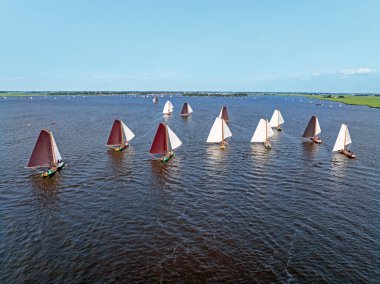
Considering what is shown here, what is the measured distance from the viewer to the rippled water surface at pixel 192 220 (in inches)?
1164

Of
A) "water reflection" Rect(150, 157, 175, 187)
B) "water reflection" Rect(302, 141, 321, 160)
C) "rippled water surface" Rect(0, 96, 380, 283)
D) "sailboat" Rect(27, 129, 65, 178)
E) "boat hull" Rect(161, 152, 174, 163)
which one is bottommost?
"rippled water surface" Rect(0, 96, 380, 283)

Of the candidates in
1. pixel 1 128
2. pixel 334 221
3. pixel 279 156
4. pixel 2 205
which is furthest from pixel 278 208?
pixel 1 128

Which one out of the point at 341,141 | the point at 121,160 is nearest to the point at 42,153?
the point at 121,160

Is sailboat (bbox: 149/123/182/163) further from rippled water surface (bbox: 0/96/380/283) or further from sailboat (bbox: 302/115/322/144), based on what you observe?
sailboat (bbox: 302/115/322/144)

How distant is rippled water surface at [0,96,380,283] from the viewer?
97.0 ft

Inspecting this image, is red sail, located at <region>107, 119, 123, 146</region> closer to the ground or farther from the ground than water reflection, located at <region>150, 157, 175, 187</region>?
farther from the ground

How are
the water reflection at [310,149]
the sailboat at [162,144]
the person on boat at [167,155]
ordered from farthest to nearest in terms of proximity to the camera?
the water reflection at [310,149]
the sailboat at [162,144]
the person on boat at [167,155]

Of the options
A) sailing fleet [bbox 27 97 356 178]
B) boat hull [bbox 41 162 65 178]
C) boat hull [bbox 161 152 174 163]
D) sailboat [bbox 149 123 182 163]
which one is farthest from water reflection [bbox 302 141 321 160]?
boat hull [bbox 41 162 65 178]

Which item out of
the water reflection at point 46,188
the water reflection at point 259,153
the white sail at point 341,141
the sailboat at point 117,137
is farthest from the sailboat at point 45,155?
the white sail at point 341,141

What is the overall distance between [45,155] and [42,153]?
2.44ft

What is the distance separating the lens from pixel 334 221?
39562mm

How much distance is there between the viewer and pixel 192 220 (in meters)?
39.4

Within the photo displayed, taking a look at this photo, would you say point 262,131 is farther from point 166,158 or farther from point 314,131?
point 166,158

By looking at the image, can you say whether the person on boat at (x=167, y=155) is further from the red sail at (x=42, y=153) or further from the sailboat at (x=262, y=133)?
the sailboat at (x=262, y=133)
